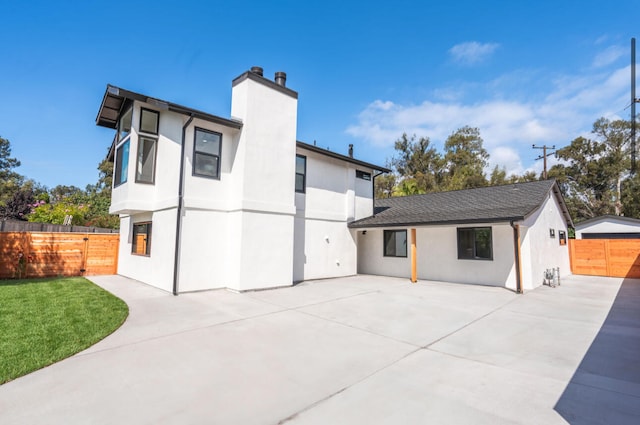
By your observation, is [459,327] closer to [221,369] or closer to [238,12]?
[221,369]

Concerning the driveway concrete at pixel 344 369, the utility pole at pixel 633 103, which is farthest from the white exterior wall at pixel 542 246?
the utility pole at pixel 633 103

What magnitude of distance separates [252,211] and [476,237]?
27.0 ft

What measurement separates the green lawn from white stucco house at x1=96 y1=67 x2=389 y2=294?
202 centimetres

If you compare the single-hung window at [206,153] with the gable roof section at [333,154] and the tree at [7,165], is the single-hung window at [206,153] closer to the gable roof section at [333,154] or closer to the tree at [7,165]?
the gable roof section at [333,154]

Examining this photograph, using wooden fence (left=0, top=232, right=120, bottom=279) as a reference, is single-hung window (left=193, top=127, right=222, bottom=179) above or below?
above

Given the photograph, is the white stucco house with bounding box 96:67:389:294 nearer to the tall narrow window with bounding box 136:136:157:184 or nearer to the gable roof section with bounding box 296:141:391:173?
the tall narrow window with bounding box 136:136:157:184

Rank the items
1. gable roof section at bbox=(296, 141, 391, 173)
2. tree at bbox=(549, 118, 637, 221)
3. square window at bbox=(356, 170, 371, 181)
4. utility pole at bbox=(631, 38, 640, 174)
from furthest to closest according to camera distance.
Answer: tree at bbox=(549, 118, 637, 221) → utility pole at bbox=(631, 38, 640, 174) → square window at bbox=(356, 170, 371, 181) → gable roof section at bbox=(296, 141, 391, 173)

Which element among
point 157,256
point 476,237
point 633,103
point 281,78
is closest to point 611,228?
point 476,237

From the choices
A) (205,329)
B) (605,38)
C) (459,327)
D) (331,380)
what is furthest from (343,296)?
(605,38)

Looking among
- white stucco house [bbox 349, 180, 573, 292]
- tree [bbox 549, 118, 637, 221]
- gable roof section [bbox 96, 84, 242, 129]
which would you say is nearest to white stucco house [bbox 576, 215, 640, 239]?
white stucco house [bbox 349, 180, 573, 292]

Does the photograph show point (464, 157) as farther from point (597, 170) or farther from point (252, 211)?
point (252, 211)

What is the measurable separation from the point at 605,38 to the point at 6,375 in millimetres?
18928

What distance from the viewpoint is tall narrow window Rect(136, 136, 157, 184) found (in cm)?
950

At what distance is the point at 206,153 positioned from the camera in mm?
9414
